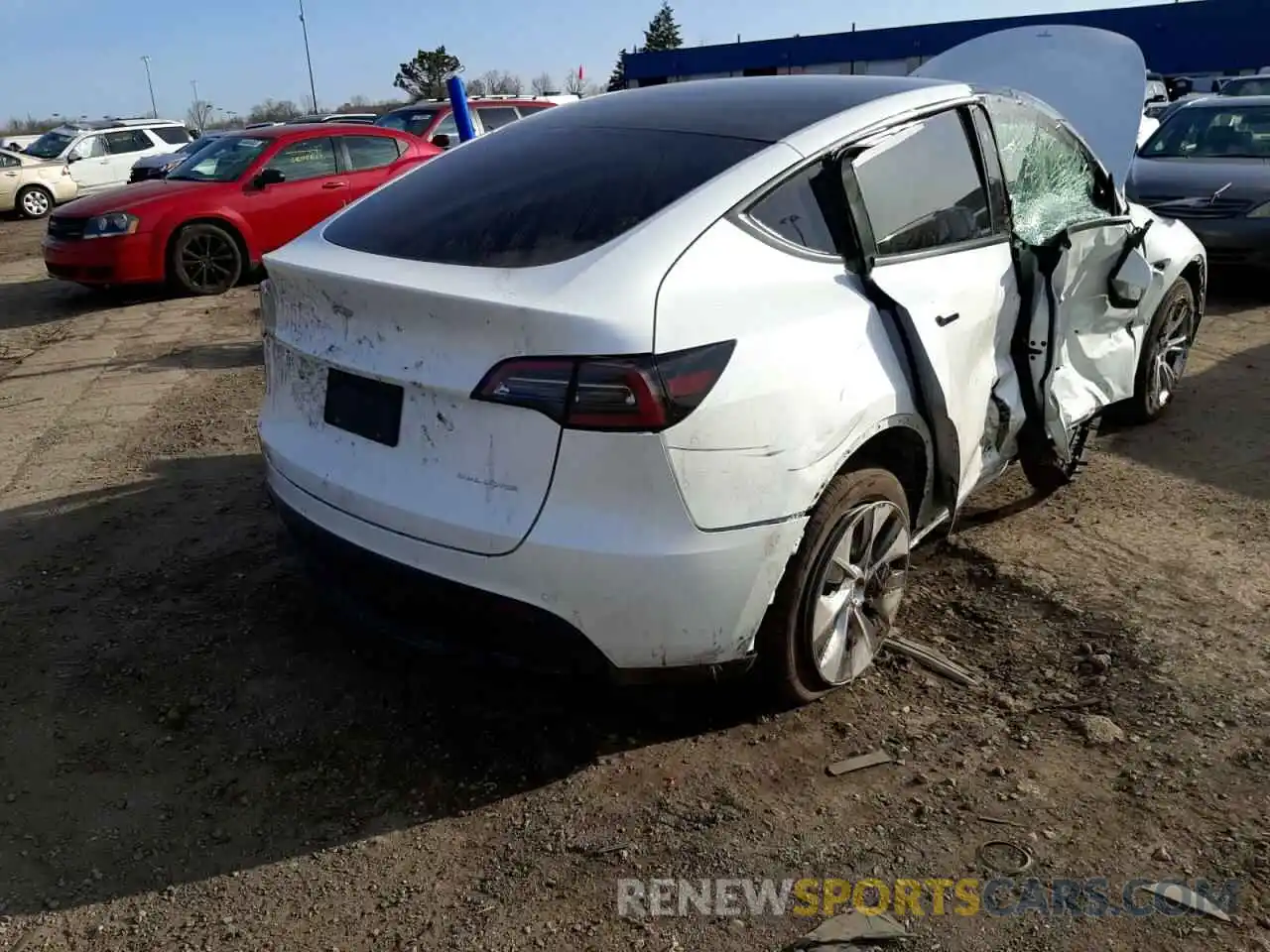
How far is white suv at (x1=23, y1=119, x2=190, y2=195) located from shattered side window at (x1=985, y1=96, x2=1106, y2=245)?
2085 cm

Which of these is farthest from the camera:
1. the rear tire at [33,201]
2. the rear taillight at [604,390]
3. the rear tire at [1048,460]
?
the rear tire at [33,201]

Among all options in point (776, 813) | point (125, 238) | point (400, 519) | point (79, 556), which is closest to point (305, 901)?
point (400, 519)

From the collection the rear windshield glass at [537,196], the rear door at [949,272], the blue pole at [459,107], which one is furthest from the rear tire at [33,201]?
the rear door at [949,272]

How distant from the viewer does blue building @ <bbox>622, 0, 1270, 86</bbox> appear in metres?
40.6

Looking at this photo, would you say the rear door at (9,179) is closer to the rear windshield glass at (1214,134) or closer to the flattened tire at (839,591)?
the rear windshield glass at (1214,134)

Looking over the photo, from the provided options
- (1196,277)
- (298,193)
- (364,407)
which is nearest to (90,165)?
(298,193)

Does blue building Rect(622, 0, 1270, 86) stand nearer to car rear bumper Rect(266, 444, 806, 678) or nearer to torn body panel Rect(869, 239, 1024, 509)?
torn body panel Rect(869, 239, 1024, 509)

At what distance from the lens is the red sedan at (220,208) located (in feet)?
32.0

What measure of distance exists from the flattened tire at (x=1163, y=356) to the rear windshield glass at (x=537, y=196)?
10.4 feet

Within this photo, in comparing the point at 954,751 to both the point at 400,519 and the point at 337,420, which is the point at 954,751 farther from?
the point at 337,420

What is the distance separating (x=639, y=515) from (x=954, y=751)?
1.22 meters

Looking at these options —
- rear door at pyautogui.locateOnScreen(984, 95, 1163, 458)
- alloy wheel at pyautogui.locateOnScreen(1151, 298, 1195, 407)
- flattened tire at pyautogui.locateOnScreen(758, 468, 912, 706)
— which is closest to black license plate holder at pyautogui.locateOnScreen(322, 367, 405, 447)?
flattened tire at pyautogui.locateOnScreen(758, 468, 912, 706)

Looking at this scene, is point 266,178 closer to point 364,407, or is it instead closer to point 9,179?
point 364,407

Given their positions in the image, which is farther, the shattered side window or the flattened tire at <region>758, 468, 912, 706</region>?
the shattered side window
